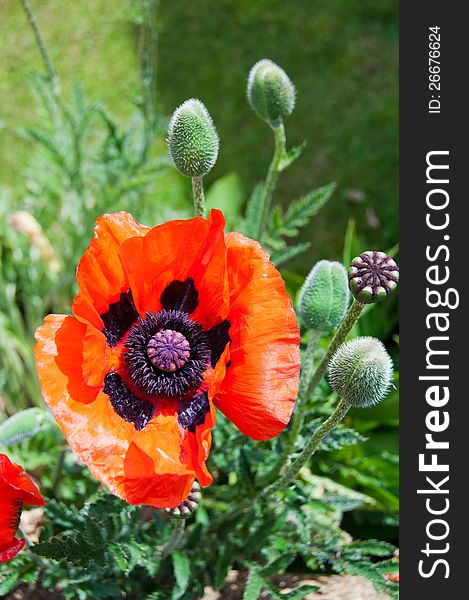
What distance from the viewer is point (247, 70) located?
14.9 feet

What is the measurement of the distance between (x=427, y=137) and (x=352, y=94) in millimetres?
2586

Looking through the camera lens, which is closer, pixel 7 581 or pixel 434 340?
pixel 7 581

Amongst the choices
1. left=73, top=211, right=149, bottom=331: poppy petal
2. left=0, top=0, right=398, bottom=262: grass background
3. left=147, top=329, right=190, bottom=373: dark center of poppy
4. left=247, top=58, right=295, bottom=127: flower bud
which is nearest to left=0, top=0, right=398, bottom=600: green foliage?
left=247, top=58, right=295, bottom=127: flower bud

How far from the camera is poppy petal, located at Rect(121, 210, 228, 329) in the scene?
153 centimetres

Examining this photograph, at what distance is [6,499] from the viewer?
1545mm

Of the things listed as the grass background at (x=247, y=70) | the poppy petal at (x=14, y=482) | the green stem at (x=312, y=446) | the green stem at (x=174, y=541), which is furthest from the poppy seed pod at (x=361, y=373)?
the grass background at (x=247, y=70)

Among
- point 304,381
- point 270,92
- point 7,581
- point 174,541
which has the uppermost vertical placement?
point 270,92

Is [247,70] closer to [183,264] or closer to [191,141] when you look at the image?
[191,141]

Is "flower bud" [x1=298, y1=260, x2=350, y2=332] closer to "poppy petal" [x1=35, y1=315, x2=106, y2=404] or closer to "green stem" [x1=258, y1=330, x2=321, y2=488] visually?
"green stem" [x1=258, y1=330, x2=321, y2=488]

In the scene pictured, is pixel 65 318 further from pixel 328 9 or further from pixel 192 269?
pixel 328 9

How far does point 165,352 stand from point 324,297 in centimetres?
41

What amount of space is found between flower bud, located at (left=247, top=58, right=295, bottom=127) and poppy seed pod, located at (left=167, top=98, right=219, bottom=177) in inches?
12.7

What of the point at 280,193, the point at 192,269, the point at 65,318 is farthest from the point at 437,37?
the point at 280,193

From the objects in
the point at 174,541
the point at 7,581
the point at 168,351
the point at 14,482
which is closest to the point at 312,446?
the point at 168,351
